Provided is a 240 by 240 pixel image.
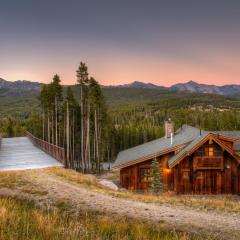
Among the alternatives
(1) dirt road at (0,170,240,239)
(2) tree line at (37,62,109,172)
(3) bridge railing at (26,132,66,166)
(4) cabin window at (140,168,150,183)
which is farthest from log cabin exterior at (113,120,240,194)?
(1) dirt road at (0,170,240,239)

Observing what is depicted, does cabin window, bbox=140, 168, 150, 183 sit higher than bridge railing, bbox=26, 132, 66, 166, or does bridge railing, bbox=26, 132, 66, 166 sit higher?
bridge railing, bbox=26, 132, 66, 166

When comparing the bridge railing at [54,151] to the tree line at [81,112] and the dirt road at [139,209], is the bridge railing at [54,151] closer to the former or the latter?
the dirt road at [139,209]

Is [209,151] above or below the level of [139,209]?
above

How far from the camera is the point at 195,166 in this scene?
3366 centimetres

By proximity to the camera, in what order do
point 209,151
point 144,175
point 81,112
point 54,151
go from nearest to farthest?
1. point 54,151
2. point 209,151
3. point 144,175
4. point 81,112

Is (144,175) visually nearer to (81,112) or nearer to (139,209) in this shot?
(81,112)

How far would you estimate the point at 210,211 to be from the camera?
1473 cm

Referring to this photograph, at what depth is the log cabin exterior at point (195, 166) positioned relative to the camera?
33375 millimetres

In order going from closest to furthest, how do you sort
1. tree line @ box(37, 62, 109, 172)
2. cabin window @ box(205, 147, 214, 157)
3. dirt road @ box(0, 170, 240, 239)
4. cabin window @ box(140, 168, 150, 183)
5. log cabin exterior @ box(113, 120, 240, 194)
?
dirt road @ box(0, 170, 240, 239) → log cabin exterior @ box(113, 120, 240, 194) → cabin window @ box(205, 147, 214, 157) → cabin window @ box(140, 168, 150, 183) → tree line @ box(37, 62, 109, 172)

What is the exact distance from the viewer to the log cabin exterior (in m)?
33.4

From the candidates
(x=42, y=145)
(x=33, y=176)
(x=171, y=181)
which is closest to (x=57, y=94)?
(x=42, y=145)

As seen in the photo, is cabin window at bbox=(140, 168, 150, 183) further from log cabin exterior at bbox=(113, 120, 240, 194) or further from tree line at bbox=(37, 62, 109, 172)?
tree line at bbox=(37, 62, 109, 172)

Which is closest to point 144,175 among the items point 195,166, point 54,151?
point 195,166

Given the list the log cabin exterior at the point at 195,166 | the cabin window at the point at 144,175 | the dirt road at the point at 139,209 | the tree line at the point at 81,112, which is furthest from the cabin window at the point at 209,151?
the tree line at the point at 81,112
